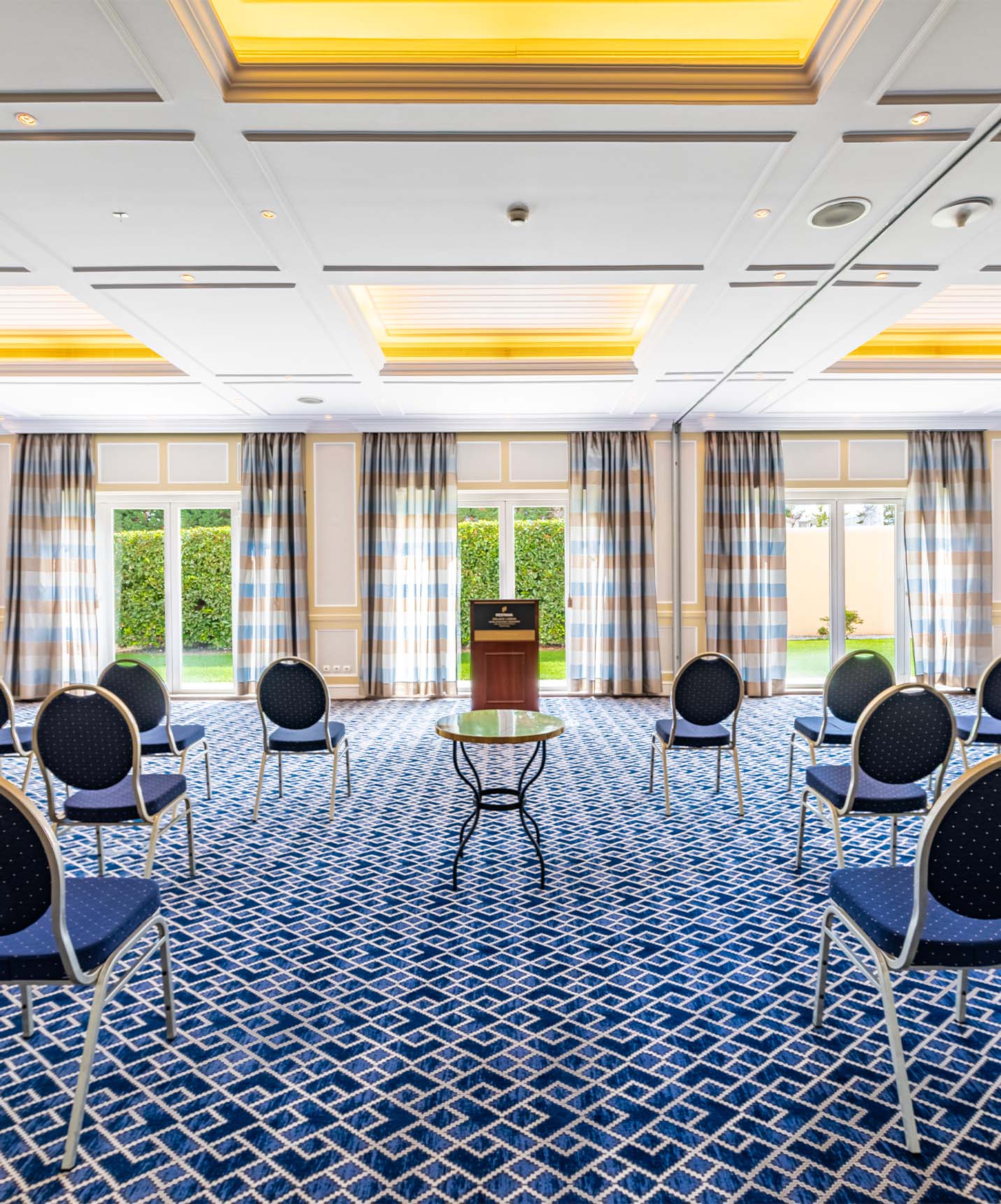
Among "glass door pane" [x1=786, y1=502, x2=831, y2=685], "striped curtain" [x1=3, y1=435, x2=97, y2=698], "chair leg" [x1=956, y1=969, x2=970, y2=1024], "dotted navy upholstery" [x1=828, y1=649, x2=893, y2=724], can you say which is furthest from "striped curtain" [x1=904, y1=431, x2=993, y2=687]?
"striped curtain" [x1=3, y1=435, x2=97, y2=698]

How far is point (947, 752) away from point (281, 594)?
7030mm

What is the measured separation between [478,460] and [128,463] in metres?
4.10

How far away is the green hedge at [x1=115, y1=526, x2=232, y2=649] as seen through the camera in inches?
353

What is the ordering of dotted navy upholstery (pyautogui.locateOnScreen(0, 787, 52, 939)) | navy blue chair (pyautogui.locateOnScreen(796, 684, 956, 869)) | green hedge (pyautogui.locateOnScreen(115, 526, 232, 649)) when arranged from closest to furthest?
1. dotted navy upholstery (pyautogui.locateOnScreen(0, 787, 52, 939))
2. navy blue chair (pyautogui.locateOnScreen(796, 684, 956, 869))
3. green hedge (pyautogui.locateOnScreen(115, 526, 232, 649))

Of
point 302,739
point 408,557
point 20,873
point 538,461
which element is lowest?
point 302,739

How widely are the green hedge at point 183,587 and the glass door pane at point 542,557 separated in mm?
3501

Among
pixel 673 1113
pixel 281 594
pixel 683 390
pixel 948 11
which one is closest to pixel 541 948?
pixel 673 1113

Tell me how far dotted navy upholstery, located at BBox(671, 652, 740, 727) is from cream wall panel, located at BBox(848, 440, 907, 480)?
→ 5.60m

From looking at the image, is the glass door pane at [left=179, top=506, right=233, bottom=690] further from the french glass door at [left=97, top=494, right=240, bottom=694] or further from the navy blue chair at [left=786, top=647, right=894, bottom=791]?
the navy blue chair at [left=786, top=647, right=894, bottom=791]

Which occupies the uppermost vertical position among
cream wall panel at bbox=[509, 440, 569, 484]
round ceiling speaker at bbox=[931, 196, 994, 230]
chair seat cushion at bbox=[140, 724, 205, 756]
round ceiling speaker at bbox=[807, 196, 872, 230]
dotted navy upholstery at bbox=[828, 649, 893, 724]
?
round ceiling speaker at bbox=[931, 196, 994, 230]

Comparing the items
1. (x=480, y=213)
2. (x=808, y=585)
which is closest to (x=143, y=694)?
(x=480, y=213)

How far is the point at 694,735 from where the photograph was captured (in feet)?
14.7

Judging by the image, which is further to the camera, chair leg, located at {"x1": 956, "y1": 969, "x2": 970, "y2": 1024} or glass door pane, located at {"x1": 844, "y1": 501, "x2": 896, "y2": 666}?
glass door pane, located at {"x1": 844, "y1": 501, "x2": 896, "y2": 666}

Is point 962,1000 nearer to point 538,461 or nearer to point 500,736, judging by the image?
point 500,736
